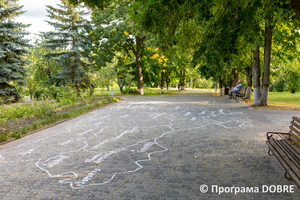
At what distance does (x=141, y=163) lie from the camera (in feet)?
17.6

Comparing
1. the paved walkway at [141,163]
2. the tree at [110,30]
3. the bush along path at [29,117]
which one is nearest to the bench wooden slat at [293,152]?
the paved walkway at [141,163]

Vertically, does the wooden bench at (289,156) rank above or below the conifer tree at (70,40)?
below

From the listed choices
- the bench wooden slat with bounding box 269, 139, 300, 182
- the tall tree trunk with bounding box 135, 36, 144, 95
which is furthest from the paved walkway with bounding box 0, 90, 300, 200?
the tall tree trunk with bounding box 135, 36, 144, 95

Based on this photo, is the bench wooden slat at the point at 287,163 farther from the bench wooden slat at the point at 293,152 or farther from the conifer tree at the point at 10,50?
the conifer tree at the point at 10,50

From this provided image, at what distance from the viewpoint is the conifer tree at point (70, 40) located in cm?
2406

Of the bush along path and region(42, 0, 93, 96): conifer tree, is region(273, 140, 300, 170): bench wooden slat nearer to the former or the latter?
the bush along path

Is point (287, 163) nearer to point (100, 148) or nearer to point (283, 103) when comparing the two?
point (100, 148)

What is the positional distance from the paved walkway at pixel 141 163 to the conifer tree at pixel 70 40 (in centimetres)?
1708

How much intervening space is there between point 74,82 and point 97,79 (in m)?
2.98

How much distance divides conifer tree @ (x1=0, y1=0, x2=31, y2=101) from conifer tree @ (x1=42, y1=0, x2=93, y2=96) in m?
2.74

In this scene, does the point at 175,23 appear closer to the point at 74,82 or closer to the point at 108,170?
the point at 108,170

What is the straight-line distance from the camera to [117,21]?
76.3 ft

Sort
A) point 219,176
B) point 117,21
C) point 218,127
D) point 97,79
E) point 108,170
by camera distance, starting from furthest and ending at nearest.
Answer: point 97,79 < point 117,21 < point 218,127 < point 108,170 < point 219,176

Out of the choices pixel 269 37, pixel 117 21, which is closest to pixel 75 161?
pixel 269 37
